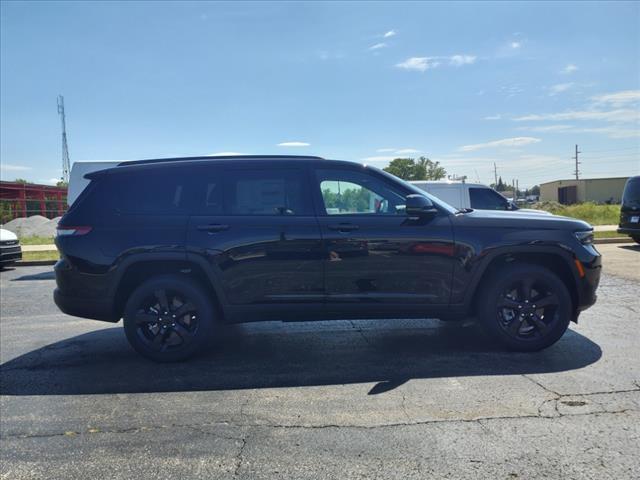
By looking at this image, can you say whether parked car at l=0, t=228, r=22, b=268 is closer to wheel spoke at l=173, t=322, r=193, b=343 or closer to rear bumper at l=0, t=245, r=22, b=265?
rear bumper at l=0, t=245, r=22, b=265

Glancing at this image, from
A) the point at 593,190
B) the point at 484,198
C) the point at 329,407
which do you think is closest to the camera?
the point at 329,407

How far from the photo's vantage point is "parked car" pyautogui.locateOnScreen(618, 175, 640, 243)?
1317cm

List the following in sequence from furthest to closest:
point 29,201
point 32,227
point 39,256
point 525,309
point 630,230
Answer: point 29,201, point 32,227, point 39,256, point 630,230, point 525,309

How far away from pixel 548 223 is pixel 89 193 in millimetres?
4626

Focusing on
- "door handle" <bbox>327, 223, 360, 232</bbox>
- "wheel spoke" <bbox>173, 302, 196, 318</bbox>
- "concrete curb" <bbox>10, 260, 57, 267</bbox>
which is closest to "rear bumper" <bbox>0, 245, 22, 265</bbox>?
"concrete curb" <bbox>10, 260, 57, 267</bbox>

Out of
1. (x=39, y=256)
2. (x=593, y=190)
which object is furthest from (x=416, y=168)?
(x=39, y=256)

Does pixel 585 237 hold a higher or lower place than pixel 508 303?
higher

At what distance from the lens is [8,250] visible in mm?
12445

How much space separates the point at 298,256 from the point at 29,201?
34.0 meters

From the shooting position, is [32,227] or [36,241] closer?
[36,241]

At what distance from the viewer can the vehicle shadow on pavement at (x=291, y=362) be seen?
13.7 feet

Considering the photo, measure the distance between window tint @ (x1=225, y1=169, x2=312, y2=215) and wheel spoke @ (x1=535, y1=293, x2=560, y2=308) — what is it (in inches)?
96.4

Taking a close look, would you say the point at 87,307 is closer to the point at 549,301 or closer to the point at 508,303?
the point at 508,303

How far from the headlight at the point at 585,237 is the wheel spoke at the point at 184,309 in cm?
390
